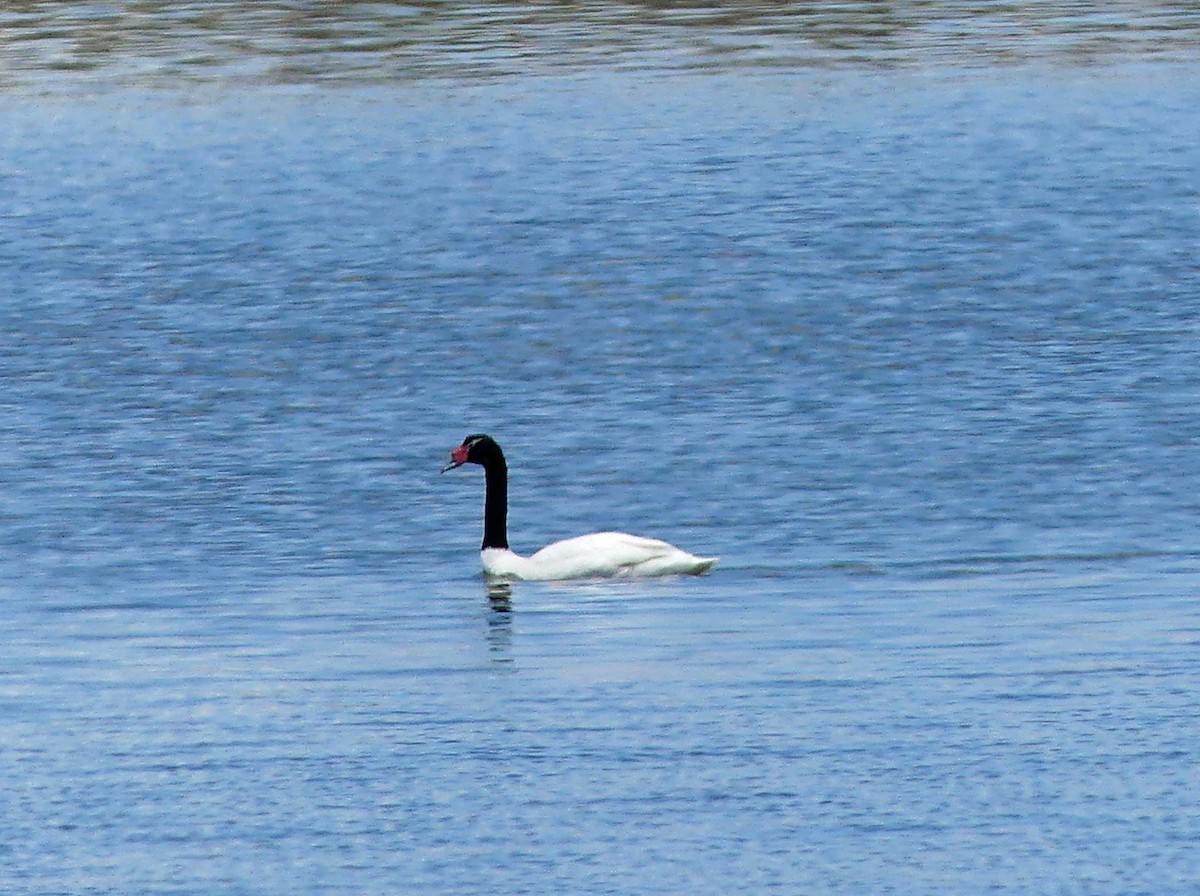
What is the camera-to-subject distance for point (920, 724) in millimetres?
14836

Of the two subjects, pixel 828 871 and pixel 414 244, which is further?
pixel 414 244

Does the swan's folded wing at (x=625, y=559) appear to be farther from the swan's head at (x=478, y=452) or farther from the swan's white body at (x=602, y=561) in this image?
the swan's head at (x=478, y=452)

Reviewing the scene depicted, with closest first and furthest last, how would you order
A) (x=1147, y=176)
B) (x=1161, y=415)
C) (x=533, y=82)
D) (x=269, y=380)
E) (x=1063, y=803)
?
(x=1063, y=803) → (x=1161, y=415) → (x=269, y=380) → (x=1147, y=176) → (x=533, y=82)

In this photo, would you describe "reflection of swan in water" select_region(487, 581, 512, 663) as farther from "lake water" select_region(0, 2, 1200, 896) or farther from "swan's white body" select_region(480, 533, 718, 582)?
"swan's white body" select_region(480, 533, 718, 582)

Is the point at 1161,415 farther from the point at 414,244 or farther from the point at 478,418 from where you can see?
the point at 414,244

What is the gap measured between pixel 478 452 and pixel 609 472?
230 cm

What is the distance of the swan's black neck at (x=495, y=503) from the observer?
2014cm

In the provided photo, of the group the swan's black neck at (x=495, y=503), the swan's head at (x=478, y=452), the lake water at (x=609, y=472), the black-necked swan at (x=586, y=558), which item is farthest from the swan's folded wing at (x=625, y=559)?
the swan's head at (x=478, y=452)

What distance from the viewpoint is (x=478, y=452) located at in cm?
2095

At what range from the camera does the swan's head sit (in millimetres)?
20797

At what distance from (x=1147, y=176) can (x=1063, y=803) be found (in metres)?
25.0

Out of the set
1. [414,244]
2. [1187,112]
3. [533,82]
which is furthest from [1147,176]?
[533,82]

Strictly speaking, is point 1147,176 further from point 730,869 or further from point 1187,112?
point 730,869

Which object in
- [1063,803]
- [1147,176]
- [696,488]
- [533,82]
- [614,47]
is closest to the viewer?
[1063,803]
